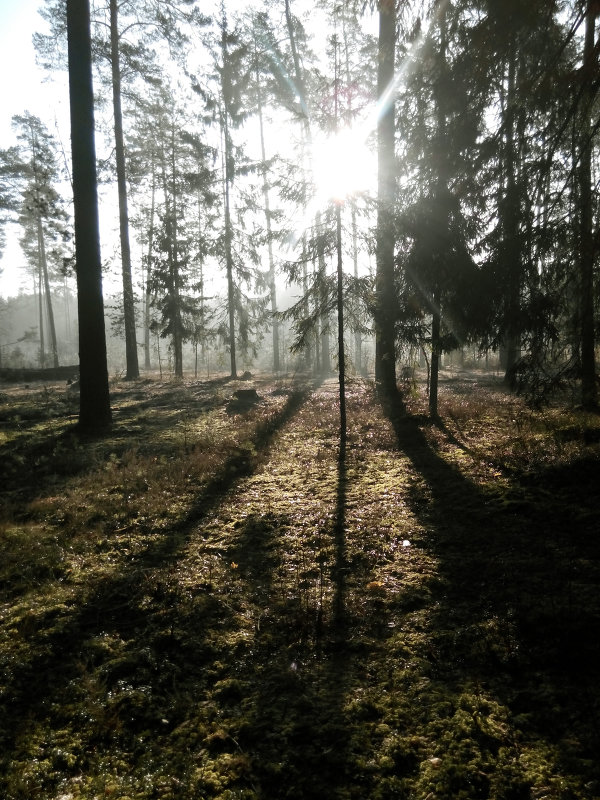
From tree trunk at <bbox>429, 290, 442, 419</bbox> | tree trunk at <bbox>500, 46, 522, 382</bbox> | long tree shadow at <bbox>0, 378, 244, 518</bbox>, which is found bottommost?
long tree shadow at <bbox>0, 378, 244, 518</bbox>

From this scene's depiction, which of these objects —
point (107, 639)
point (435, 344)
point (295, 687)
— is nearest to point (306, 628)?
point (295, 687)

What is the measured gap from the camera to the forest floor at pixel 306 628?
7.17 ft

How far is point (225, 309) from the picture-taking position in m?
23.1

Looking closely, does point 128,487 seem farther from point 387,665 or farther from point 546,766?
point 546,766

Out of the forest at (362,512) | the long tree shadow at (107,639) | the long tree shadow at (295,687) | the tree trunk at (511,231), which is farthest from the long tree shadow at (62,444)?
the tree trunk at (511,231)

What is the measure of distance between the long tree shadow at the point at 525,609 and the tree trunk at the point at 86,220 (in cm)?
719

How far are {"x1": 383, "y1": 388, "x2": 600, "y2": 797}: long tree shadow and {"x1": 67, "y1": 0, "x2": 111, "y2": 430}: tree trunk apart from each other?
7.19 meters

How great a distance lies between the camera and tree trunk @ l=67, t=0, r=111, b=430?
906cm

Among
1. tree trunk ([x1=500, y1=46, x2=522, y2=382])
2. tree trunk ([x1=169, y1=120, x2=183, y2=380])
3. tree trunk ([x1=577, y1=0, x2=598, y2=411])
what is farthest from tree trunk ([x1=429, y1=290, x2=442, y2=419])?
tree trunk ([x1=169, y1=120, x2=183, y2=380])

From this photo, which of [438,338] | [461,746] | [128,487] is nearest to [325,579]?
[461,746]

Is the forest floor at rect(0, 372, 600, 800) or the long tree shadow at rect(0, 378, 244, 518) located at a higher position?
the long tree shadow at rect(0, 378, 244, 518)

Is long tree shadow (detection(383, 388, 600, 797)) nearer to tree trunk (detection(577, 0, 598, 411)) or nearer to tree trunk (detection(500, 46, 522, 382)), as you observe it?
tree trunk (detection(577, 0, 598, 411))

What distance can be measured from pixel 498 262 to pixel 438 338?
364cm

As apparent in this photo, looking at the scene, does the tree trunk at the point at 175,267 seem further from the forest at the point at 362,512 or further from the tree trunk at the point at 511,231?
the tree trunk at the point at 511,231
